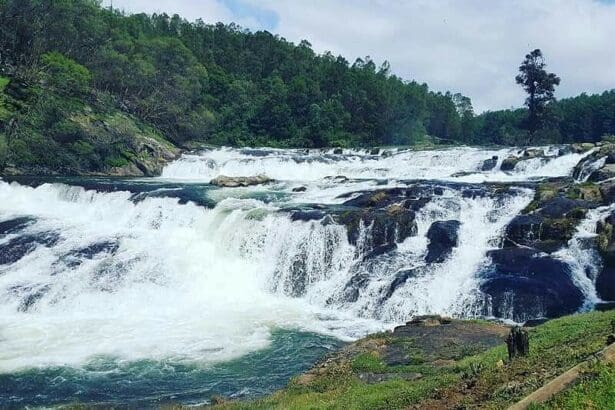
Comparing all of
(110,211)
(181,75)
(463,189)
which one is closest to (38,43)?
(181,75)

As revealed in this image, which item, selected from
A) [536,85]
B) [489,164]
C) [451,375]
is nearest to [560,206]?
[451,375]

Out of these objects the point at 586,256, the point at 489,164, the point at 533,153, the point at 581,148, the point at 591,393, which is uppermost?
the point at 581,148

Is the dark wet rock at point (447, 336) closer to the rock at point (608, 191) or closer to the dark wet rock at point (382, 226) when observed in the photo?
the dark wet rock at point (382, 226)

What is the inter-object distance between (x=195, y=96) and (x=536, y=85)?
109ft

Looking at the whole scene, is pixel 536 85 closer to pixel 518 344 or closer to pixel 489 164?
pixel 489 164

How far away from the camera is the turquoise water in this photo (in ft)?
37.9

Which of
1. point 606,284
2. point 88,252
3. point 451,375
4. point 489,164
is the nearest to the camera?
point 451,375

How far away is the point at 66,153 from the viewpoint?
37938 millimetres

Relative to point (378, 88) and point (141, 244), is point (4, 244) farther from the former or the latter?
point (378, 88)

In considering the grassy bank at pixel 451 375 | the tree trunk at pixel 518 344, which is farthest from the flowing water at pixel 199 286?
the tree trunk at pixel 518 344

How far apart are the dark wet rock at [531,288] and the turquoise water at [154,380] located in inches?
221

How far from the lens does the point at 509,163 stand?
33469 millimetres

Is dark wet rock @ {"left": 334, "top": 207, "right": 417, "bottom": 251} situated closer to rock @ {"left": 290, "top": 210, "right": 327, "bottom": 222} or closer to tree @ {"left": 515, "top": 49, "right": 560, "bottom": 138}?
rock @ {"left": 290, "top": 210, "right": 327, "bottom": 222}

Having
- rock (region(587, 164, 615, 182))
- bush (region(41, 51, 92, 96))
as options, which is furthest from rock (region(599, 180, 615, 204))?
bush (region(41, 51, 92, 96))
